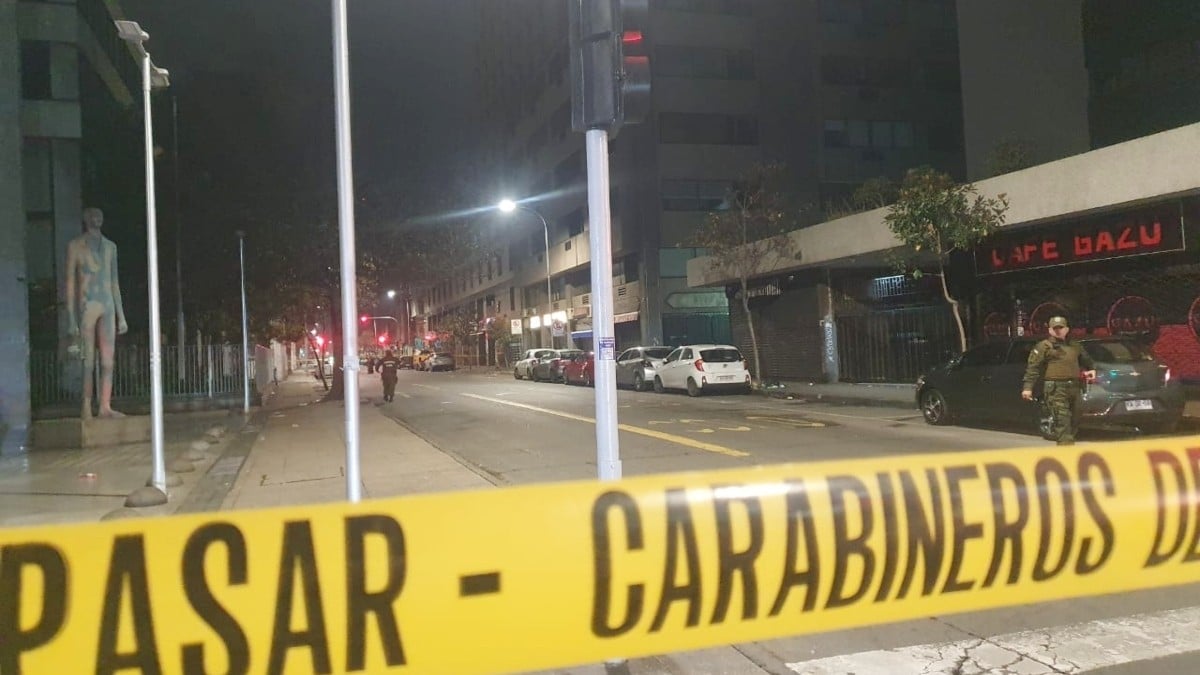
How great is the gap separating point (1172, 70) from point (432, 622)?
27.5m

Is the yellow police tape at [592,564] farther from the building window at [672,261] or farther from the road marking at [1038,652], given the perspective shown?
the building window at [672,261]

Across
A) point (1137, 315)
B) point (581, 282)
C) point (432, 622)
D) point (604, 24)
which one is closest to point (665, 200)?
point (581, 282)

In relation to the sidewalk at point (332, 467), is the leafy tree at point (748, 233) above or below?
above

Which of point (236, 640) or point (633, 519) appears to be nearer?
point (236, 640)

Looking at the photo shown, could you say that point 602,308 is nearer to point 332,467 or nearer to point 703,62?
point 332,467

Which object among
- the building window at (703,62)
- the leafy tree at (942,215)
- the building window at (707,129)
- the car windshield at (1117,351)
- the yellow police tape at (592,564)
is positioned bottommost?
the yellow police tape at (592,564)

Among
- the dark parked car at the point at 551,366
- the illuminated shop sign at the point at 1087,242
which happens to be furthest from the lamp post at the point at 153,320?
the dark parked car at the point at 551,366

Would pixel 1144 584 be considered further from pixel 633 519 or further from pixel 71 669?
pixel 71 669

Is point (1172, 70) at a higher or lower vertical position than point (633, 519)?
higher

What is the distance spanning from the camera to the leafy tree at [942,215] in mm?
16172

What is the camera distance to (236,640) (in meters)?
2.46

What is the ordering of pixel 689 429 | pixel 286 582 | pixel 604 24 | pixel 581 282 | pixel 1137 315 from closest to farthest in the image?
pixel 286 582 → pixel 604 24 → pixel 689 429 → pixel 1137 315 → pixel 581 282

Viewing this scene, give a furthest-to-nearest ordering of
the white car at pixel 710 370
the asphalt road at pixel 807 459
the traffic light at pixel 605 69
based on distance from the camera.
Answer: the white car at pixel 710 370 < the traffic light at pixel 605 69 < the asphalt road at pixel 807 459

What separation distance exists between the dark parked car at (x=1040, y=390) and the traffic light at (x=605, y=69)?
7710mm
